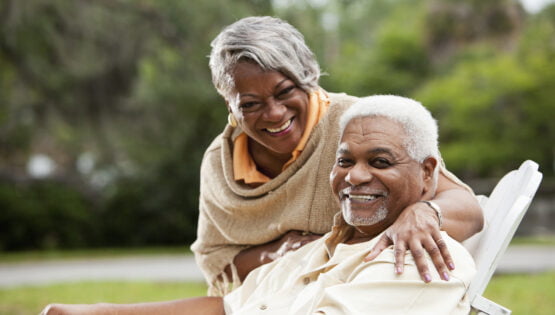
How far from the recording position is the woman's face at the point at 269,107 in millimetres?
2812

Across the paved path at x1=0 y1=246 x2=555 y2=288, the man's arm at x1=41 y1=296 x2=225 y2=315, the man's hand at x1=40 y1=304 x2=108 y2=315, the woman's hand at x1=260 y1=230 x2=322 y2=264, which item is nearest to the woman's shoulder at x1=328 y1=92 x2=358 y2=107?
the woman's hand at x1=260 y1=230 x2=322 y2=264

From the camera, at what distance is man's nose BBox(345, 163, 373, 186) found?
2.35m

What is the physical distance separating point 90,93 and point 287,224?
1127cm

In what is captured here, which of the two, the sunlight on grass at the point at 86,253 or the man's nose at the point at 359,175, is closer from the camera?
the man's nose at the point at 359,175

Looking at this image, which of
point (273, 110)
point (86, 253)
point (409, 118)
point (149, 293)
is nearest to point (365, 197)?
point (409, 118)

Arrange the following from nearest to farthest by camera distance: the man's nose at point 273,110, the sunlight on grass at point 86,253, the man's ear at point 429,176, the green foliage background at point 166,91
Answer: the man's ear at point 429,176
the man's nose at point 273,110
the green foliage background at point 166,91
the sunlight on grass at point 86,253

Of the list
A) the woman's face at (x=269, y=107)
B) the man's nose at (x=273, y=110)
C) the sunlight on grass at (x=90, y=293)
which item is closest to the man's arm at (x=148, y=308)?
the woman's face at (x=269, y=107)

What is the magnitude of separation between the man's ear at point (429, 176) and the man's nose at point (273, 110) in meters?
0.65

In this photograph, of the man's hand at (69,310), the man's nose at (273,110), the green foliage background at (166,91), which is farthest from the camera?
the green foliage background at (166,91)

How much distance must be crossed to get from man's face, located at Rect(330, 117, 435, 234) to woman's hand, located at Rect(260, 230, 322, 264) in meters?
0.58

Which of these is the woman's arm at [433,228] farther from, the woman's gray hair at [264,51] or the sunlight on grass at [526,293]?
the sunlight on grass at [526,293]

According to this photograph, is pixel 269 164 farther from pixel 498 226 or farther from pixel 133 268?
pixel 133 268

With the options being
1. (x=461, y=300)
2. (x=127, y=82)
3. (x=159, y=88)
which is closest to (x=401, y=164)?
(x=461, y=300)

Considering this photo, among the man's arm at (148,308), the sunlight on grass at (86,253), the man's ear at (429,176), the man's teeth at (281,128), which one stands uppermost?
the man's teeth at (281,128)
